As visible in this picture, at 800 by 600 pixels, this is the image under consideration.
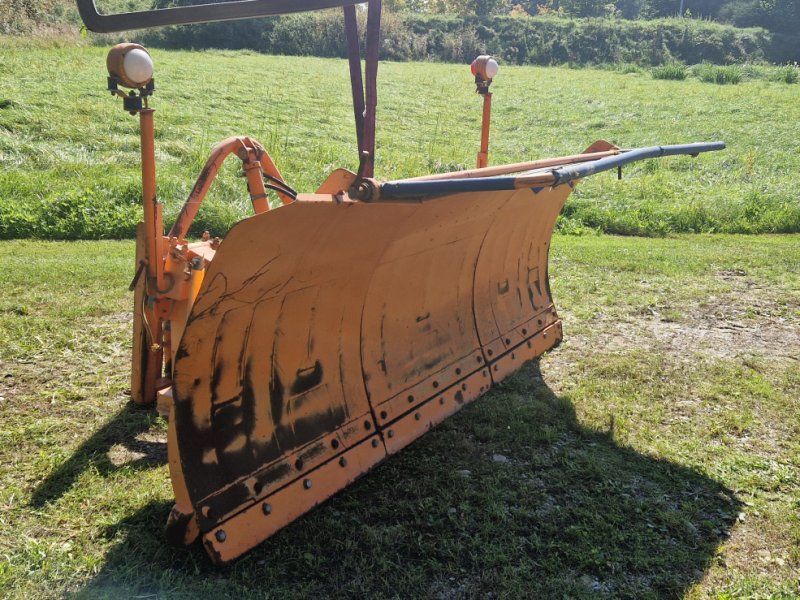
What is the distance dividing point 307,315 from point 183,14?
1140mm

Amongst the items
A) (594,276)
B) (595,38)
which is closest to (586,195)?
(594,276)

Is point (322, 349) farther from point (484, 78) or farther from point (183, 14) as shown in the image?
point (484, 78)

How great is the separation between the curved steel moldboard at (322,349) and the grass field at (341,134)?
4666mm

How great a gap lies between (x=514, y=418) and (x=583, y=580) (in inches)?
46.8

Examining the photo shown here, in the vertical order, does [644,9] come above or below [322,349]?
above

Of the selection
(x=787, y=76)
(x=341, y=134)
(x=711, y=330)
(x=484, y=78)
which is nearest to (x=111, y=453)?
(x=484, y=78)

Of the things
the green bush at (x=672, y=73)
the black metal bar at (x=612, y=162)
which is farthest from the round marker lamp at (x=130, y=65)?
the green bush at (x=672, y=73)

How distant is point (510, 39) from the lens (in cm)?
2828

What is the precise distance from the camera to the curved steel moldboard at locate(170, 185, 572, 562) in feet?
Result: 7.80

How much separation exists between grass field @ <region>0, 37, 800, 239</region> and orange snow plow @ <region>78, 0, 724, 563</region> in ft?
15.1

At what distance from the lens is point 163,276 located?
301cm

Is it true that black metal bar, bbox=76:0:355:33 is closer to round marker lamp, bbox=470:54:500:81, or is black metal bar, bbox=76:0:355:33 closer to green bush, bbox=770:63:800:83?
round marker lamp, bbox=470:54:500:81

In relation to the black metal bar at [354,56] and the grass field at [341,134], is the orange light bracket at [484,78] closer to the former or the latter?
the black metal bar at [354,56]

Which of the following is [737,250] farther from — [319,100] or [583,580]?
[319,100]
